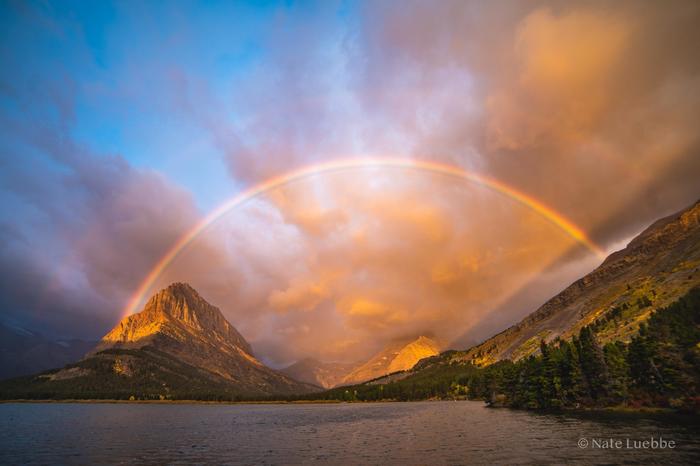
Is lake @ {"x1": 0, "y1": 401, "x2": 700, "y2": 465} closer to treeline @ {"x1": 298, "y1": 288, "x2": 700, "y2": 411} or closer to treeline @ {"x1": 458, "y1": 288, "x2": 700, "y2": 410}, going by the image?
treeline @ {"x1": 298, "y1": 288, "x2": 700, "y2": 411}

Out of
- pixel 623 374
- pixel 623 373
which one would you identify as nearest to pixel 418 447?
pixel 623 373

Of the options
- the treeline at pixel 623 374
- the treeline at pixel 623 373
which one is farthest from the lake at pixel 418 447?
the treeline at pixel 623 373

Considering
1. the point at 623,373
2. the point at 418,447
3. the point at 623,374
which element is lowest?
the point at 418,447

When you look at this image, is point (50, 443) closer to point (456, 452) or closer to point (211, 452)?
point (211, 452)

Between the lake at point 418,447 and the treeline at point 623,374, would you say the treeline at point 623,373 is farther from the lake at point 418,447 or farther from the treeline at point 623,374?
the lake at point 418,447

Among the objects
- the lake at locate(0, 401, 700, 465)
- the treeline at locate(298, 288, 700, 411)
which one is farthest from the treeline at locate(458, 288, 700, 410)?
the lake at locate(0, 401, 700, 465)

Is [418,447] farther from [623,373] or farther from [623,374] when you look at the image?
[623,374]

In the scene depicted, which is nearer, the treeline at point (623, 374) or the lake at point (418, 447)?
the lake at point (418, 447)

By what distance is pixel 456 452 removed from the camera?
66375 millimetres

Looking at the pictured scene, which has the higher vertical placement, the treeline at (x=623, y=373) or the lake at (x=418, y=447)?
the treeline at (x=623, y=373)

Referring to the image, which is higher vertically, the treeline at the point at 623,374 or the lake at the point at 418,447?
the treeline at the point at 623,374

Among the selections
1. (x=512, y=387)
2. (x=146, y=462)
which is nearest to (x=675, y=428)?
(x=146, y=462)

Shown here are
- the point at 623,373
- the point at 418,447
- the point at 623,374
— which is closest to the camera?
the point at 418,447

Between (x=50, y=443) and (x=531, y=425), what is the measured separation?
115 meters
